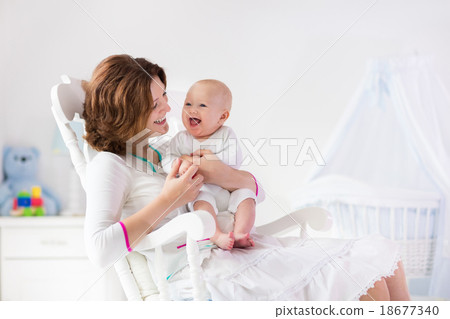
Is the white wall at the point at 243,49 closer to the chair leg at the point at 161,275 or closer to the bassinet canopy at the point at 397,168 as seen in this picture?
the bassinet canopy at the point at 397,168

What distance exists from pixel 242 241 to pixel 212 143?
0.22 metres

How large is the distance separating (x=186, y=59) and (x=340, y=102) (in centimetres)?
113

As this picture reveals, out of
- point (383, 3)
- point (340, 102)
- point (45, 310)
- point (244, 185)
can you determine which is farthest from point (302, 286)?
point (383, 3)

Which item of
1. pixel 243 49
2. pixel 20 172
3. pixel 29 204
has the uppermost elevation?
pixel 243 49

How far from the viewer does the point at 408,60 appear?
2188mm

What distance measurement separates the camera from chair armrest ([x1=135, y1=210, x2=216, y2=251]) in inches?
31.4

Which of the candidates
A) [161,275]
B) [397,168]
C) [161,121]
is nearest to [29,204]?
[161,121]

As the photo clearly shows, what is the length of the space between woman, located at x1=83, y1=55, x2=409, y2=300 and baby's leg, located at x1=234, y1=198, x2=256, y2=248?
24 mm

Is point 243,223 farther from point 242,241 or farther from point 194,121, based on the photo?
point 194,121

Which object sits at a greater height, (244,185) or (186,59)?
(186,59)

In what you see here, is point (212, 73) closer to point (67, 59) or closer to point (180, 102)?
point (180, 102)

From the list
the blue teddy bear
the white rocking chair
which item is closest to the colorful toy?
the blue teddy bear

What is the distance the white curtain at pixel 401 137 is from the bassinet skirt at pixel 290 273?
1173 millimetres

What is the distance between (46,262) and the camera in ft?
6.19
